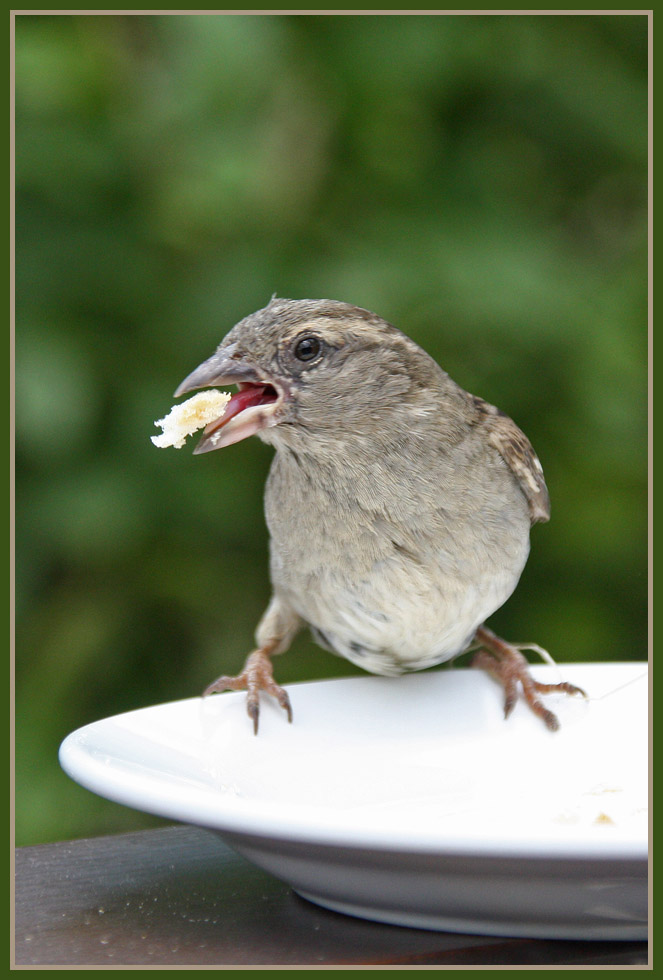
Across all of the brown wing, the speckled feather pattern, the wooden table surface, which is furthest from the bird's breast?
the wooden table surface

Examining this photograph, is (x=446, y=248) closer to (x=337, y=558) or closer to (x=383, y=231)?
(x=383, y=231)

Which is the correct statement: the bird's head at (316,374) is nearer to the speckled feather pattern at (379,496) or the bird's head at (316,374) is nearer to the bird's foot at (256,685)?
the speckled feather pattern at (379,496)

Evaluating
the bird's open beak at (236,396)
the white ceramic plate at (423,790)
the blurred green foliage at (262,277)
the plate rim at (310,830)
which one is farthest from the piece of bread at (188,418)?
the blurred green foliage at (262,277)

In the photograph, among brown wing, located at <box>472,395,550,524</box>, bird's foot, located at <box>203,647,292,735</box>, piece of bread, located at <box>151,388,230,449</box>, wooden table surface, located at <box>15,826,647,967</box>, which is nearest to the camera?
wooden table surface, located at <box>15,826,647,967</box>

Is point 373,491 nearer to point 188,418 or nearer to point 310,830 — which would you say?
point 188,418

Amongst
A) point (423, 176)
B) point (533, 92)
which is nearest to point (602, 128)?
point (533, 92)

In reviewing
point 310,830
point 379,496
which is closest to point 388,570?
point 379,496

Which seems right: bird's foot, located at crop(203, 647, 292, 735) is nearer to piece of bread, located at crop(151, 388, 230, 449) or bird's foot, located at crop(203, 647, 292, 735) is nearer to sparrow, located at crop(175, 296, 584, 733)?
sparrow, located at crop(175, 296, 584, 733)
